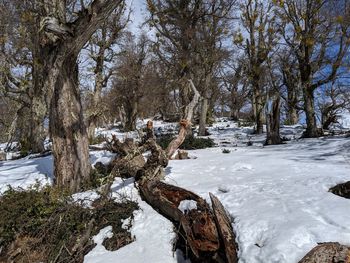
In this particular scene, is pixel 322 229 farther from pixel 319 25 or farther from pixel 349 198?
pixel 319 25

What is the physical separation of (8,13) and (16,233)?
10911mm

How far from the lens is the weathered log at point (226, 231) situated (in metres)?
4.33

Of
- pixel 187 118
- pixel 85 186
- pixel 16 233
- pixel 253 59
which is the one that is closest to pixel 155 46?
pixel 253 59

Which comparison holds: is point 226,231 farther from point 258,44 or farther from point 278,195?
point 258,44

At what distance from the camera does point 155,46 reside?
1811 centimetres

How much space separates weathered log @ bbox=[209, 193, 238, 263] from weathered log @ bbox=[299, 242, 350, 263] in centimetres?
101

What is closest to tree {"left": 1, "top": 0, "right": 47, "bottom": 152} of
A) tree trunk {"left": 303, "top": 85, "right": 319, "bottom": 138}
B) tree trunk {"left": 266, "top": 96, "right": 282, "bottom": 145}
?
tree trunk {"left": 266, "top": 96, "right": 282, "bottom": 145}

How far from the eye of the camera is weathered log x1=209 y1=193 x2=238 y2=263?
4330 millimetres

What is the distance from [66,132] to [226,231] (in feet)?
15.1

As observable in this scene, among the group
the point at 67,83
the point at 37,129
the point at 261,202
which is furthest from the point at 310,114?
the point at 37,129

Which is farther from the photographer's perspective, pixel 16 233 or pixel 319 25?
pixel 319 25

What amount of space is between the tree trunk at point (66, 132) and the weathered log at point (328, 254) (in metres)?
5.53

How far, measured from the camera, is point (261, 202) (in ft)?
17.8

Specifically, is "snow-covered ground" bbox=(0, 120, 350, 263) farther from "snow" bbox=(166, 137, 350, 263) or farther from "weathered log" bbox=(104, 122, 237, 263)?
"weathered log" bbox=(104, 122, 237, 263)
